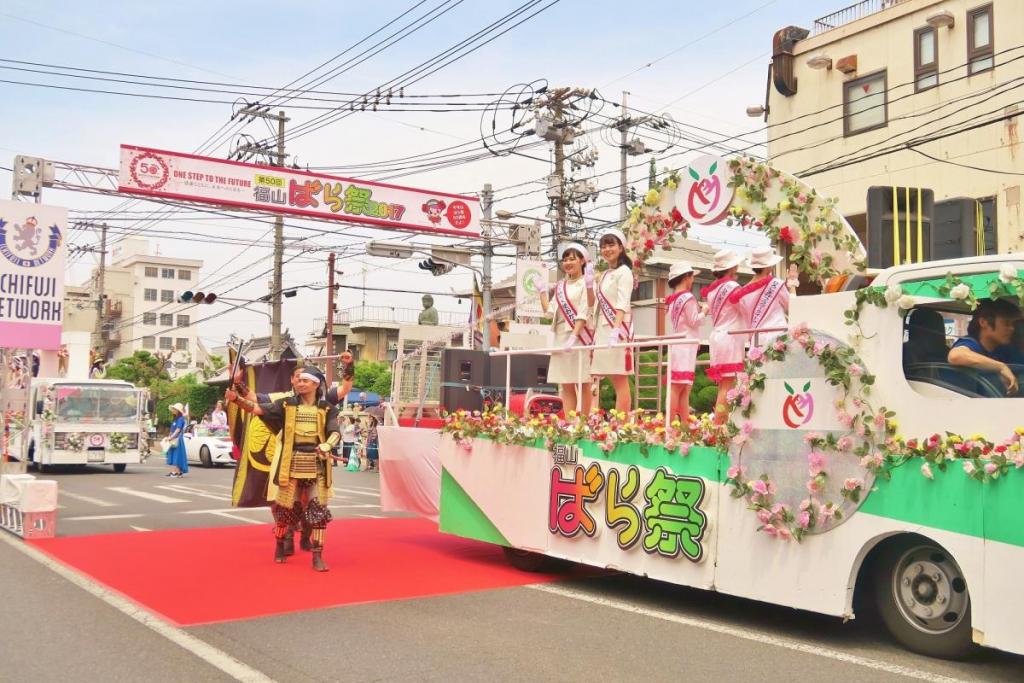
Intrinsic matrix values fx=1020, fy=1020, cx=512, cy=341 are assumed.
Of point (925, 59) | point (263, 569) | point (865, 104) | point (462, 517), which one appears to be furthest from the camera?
point (865, 104)

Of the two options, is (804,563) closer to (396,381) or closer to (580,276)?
(580,276)

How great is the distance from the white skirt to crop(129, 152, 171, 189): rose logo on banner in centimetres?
1378

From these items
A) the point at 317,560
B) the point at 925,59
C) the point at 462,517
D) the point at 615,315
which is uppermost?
the point at 925,59

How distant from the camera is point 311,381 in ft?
31.9

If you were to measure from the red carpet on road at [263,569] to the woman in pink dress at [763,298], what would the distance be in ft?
9.83

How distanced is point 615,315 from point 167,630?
469 centimetres

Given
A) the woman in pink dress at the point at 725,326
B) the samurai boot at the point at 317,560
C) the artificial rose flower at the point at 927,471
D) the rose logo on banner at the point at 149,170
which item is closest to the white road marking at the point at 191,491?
the rose logo on banner at the point at 149,170

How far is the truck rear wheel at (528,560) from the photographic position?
9.52 meters

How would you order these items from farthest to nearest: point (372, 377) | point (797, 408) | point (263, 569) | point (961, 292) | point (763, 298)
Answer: point (372, 377) → point (263, 569) → point (763, 298) → point (797, 408) → point (961, 292)

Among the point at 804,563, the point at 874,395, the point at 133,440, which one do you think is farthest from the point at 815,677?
the point at 133,440

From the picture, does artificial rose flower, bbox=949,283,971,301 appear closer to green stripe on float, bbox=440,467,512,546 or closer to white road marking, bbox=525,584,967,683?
white road marking, bbox=525,584,967,683

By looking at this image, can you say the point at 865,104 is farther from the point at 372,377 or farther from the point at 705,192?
the point at 372,377

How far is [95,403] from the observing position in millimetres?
25297

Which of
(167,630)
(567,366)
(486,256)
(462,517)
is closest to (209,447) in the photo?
(486,256)
